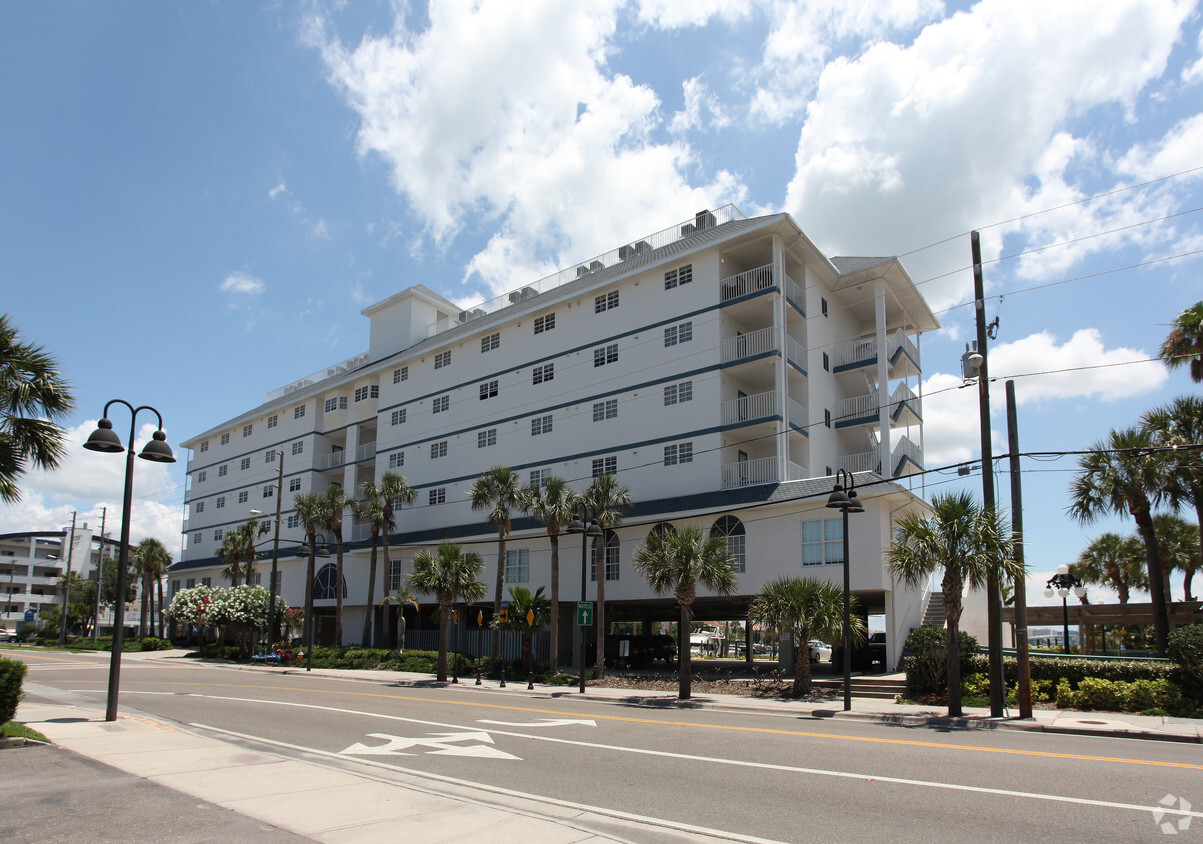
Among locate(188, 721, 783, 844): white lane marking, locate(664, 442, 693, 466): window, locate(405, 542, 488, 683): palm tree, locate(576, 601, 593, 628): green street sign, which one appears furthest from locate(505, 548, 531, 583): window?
locate(188, 721, 783, 844): white lane marking

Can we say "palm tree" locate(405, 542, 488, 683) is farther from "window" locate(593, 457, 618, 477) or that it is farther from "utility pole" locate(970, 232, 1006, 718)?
"utility pole" locate(970, 232, 1006, 718)

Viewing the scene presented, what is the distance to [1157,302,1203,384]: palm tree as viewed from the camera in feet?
82.3

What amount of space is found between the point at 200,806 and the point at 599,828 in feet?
14.9

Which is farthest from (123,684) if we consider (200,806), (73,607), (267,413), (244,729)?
(73,607)

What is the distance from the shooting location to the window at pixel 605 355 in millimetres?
39438

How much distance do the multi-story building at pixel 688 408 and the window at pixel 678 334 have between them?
0.11 metres

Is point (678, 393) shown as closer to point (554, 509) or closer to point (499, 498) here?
point (554, 509)

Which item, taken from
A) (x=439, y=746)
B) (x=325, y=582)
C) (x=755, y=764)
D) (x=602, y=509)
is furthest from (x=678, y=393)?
(x=325, y=582)

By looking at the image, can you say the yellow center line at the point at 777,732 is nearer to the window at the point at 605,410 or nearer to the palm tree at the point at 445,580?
the palm tree at the point at 445,580

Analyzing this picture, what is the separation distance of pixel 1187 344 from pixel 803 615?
15692 millimetres

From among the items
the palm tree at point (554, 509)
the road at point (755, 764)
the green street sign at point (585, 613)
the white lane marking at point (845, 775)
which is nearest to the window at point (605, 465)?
the palm tree at point (554, 509)

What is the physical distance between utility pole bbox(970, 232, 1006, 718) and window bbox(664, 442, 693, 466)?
641 inches

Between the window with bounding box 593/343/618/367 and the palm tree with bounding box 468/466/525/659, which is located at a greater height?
the window with bounding box 593/343/618/367

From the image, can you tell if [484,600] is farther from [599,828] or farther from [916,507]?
[599,828]
